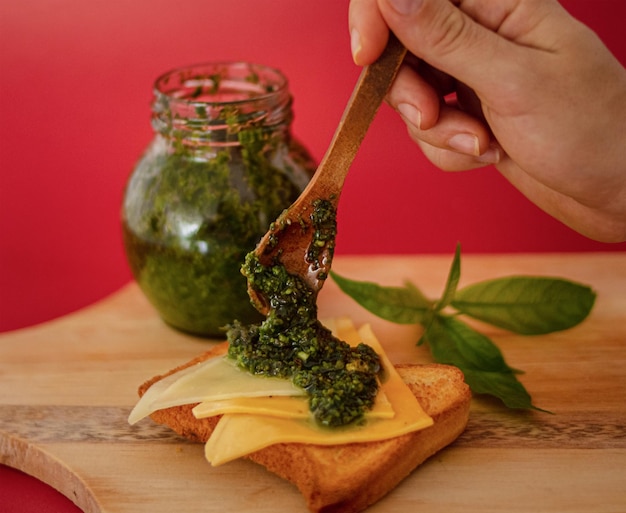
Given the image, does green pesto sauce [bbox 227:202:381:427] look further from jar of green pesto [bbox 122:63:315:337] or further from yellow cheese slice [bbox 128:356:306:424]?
jar of green pesto [bbox 122:63:315:337]

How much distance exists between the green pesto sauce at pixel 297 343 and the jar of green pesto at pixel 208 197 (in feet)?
1.14

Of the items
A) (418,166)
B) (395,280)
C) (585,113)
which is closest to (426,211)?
(418,166)

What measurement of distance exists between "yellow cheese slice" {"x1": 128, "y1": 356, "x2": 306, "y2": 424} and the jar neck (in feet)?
2.69

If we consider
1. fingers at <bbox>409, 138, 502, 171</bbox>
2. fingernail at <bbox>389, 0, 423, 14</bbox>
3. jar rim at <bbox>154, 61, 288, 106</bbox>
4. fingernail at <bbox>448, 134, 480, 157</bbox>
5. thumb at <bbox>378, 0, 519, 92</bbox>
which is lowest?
fingers at <bbox>409, 138, 502, 171</bbox>

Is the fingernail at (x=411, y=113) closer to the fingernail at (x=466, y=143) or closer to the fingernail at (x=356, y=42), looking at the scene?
the fingernail at (x=466, y=143)

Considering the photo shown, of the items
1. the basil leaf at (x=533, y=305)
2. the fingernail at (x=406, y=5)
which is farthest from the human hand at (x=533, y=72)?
the basil leaf at (x=533, y=305)

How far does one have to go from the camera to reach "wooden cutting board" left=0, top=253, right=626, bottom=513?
2.25 m

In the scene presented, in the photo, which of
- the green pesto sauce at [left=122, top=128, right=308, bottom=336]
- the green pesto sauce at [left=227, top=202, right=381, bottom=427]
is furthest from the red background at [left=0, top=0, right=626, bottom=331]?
the green pesto sauce at [left=227, top=202, right=381, bottom=427]

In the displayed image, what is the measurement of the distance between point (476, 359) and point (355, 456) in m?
0.76

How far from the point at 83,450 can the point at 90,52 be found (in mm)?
3210

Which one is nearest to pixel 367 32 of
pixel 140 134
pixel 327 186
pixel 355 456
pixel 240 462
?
pixel 327 186

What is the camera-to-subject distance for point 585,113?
2.44 metres

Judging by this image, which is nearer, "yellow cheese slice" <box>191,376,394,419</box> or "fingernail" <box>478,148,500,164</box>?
"yellow cheese slice" <box>191,376,394,419</box>

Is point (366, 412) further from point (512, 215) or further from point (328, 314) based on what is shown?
point (512, 215)
